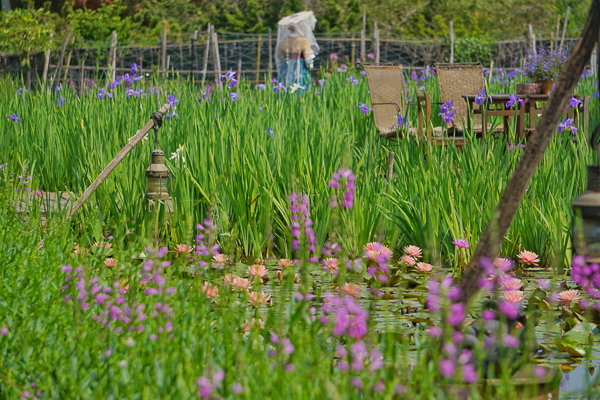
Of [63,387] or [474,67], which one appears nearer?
[63,387]

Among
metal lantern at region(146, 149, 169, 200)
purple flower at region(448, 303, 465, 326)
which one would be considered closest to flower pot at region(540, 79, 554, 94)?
metal lantern at region(146, 149, 169, 200)

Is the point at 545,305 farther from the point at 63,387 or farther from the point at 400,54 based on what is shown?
the point at 400,54

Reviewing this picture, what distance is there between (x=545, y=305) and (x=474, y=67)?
518 centimetres

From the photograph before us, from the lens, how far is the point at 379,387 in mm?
1169

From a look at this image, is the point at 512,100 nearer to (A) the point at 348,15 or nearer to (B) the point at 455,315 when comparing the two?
(B) the point at 455,315

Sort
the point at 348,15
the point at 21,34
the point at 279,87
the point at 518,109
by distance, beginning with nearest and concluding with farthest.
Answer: the point at 518,109, the point at 279,87, the point at 21,34, the point at 348,15

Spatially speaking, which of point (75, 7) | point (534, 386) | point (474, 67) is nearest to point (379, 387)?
point (534, 386)

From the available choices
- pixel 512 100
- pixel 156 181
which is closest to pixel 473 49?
pixel 512 100

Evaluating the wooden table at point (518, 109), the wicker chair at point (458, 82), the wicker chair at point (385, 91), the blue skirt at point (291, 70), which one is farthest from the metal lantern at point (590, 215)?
the blue skirt at point (291, 70)

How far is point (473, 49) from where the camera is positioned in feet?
53.7

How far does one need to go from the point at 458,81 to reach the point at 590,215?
5.65m

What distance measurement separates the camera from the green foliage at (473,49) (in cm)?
1641

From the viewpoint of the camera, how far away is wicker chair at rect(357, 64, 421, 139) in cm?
631

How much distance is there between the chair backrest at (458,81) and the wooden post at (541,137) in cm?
549
